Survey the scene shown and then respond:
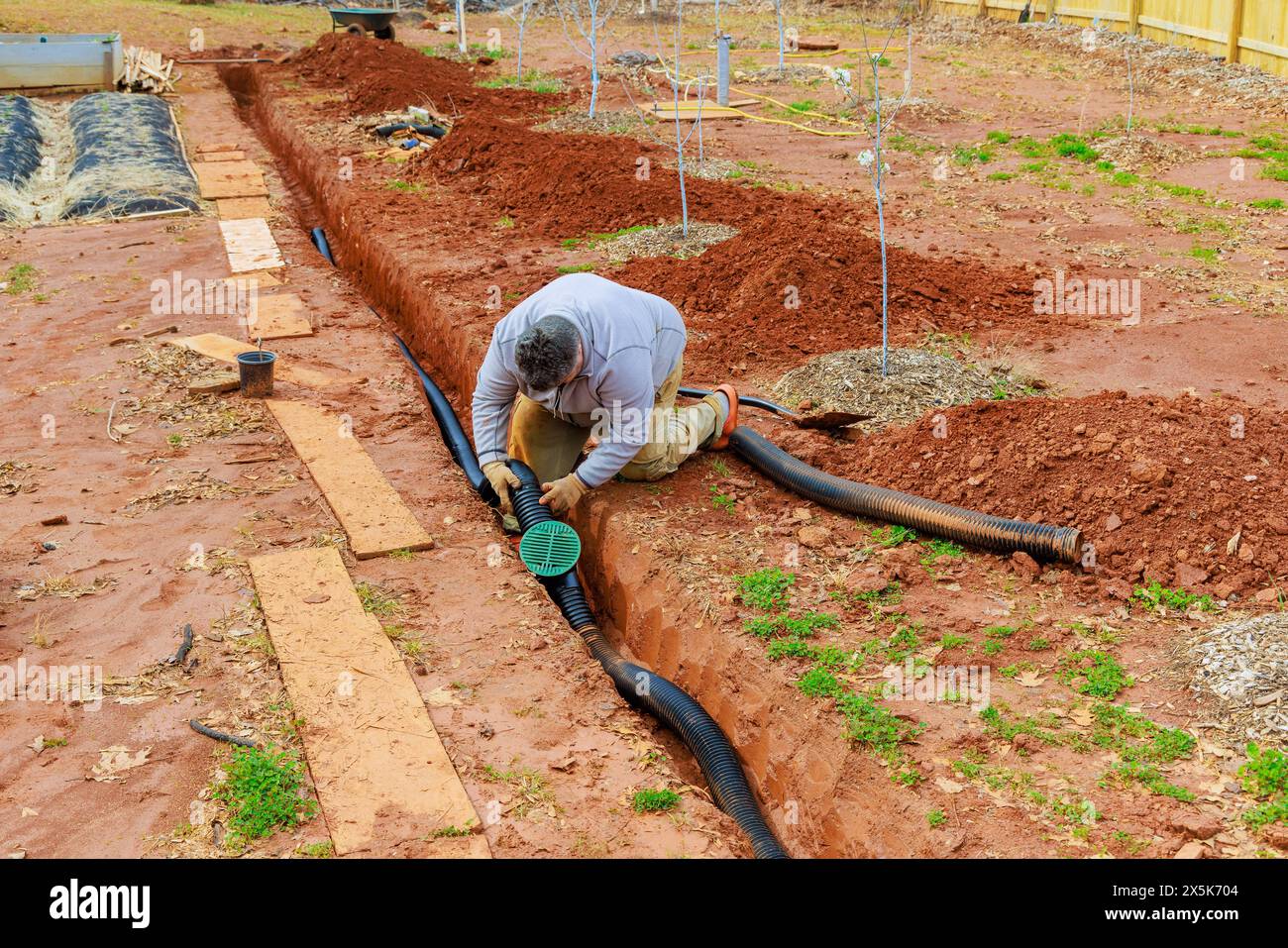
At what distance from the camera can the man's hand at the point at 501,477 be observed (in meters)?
5.73

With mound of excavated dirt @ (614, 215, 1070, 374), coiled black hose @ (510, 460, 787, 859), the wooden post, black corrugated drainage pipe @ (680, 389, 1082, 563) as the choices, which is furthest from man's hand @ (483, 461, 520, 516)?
the wooden post

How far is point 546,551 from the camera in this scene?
5500 mm

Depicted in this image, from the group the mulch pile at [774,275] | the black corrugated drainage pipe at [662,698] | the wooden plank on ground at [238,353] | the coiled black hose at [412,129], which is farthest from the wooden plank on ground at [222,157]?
the black corrugated drainage pipe at [662,698]

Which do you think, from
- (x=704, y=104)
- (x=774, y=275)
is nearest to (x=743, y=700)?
(x=774, y=275)

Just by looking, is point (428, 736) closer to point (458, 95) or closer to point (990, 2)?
point (458, 95)

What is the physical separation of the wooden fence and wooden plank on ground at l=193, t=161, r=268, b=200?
40.9ft

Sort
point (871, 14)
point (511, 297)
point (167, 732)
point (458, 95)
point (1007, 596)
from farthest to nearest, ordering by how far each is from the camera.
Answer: point (871, 14)
point (458, 95)
point (511, 297)
point (1007, 596)
point (167, 732)

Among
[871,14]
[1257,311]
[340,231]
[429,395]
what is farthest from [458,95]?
[871,14]

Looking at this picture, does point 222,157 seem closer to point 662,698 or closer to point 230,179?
point 230,179

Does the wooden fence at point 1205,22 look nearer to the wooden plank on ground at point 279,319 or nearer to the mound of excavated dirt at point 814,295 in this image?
the mound of excavated dirt at point 814,295

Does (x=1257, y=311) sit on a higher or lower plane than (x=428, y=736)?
higher

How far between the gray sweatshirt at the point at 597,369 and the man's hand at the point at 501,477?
1.8 inches
